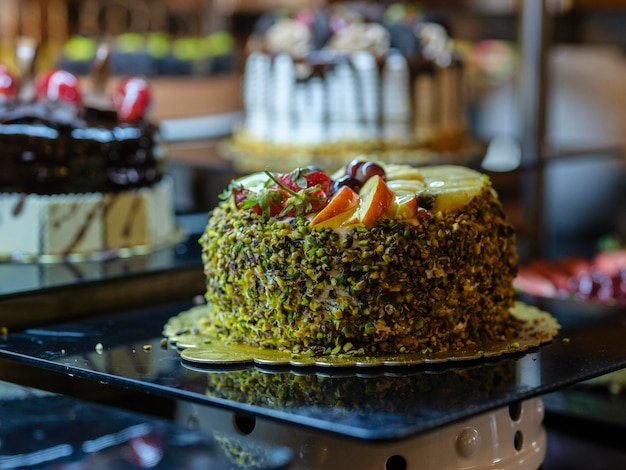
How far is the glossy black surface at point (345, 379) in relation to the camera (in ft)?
5.50

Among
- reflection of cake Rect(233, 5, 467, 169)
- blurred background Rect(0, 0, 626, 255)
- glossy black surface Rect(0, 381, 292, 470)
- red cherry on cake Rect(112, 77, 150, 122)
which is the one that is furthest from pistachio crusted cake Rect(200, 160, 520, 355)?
reflection of cake Rect(233, 5, 467, 169)

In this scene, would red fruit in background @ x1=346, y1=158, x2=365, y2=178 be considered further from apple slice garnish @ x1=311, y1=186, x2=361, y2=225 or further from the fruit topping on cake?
apple slice garnish @ x1=311, y1=186, x2=361, y2=225

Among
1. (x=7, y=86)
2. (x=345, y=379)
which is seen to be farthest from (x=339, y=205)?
(x=7, y=86)

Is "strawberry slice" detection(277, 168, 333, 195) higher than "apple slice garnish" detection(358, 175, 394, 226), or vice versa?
"strawberry slice" detection(277, 168, 333, 195)

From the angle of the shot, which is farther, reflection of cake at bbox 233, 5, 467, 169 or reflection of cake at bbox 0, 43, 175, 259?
reflection of cake at bbox 233, 5, 467, 169

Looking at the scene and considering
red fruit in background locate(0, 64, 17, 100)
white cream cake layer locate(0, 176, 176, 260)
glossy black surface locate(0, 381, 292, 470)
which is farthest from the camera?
red fruit in background locate(0, 64, 17, 100)

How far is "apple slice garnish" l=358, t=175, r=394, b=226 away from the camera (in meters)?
1.94

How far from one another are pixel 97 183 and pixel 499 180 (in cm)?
305

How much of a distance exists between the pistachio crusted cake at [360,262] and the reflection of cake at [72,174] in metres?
0.83

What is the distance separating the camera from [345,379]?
73.8 inches

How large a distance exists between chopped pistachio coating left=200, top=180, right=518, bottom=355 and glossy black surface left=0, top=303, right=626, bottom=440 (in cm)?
8

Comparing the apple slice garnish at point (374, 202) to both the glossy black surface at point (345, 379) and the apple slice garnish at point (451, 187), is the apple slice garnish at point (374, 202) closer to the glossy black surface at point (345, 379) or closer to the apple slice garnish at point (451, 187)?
the apple slice garnish at point (451, 187)

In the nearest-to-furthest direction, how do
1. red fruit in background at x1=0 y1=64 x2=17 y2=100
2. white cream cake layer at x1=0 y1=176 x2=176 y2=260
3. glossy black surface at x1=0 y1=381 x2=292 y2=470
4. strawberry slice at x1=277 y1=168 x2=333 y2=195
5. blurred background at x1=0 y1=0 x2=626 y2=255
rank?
1. glossy black surface at x1=0 y1=381 x2=292 y2=470
2. strawberry slice at x1=277 y1=168 x2=333 y2=195
3. white cream cake layer at x1=0 y1=176 x2=176 y2=260
4. red fruit in background at x1=0 y1=64 x2=17 y2=100
5. blurred background at x1=0 y1=0 x2=626 y2=255

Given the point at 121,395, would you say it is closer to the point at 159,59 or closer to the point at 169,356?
the point at 169,356
